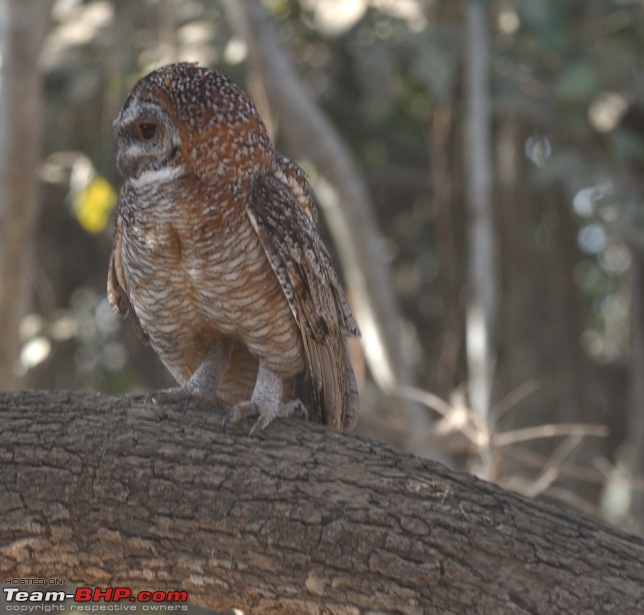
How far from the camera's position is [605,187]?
226 inches

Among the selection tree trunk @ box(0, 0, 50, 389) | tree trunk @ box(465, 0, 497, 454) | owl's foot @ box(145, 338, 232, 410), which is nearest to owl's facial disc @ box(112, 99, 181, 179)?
owl's foot @ box(145, 338, 232, 410)

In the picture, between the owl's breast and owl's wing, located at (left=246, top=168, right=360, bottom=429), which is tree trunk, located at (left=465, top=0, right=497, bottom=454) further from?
the owl's breast

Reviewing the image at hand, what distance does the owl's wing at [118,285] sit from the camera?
11.5ft

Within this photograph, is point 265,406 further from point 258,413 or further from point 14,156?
point 14,156

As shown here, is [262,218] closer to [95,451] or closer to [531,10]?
[95,451]

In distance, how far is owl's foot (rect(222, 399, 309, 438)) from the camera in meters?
2.95

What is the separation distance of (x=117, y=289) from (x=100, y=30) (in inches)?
136

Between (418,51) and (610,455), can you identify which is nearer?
(418,51)

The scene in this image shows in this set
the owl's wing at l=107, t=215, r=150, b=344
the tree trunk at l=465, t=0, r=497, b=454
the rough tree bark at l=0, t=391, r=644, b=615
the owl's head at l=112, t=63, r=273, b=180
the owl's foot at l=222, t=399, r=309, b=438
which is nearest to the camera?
the rough tree bark at l=0, t=391, r=644, b=615

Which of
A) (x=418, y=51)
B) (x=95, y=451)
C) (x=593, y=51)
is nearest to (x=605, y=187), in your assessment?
(x=593, y=51)

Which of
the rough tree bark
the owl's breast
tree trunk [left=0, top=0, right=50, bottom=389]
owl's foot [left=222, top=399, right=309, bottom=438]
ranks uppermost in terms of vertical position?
tree trunk [left=0, top=0, right=50, bottom=389]

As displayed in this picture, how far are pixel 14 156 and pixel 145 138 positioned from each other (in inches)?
77.1

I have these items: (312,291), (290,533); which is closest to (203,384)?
(312,291)

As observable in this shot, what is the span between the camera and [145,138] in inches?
126
